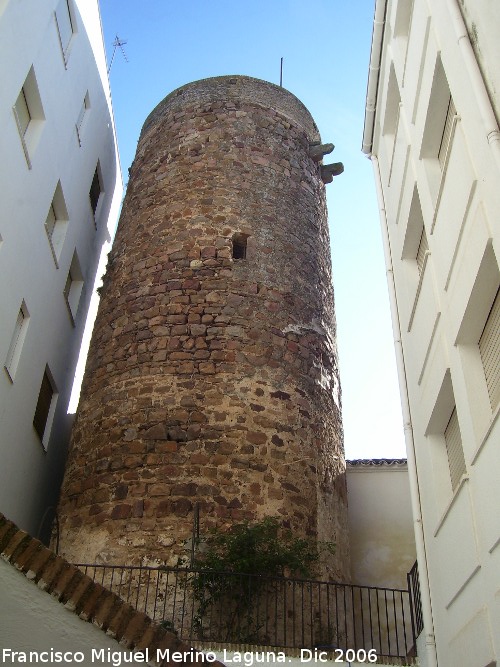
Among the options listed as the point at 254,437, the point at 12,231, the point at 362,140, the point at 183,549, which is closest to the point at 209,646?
the point at 183,549

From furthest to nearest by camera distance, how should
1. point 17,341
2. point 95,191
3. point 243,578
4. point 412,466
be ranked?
point 95,191
point 17,341
point 243,578
point 412,466

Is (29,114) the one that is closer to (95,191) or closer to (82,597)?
(95,191)

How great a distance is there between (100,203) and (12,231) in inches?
229

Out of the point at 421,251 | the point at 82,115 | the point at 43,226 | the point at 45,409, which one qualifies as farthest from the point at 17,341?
the point at 421,251

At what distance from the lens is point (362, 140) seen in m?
11.4

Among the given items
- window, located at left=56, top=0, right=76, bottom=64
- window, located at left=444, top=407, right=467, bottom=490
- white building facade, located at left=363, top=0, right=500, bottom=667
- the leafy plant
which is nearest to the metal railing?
the leafy plant

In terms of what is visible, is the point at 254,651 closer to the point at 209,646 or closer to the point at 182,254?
the point at 209,646

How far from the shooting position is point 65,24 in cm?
1145

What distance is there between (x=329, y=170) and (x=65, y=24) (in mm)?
6238

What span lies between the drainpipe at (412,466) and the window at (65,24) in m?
5.79

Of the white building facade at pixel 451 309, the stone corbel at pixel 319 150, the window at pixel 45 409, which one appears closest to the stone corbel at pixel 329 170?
the stone corbel at pixel 319 150

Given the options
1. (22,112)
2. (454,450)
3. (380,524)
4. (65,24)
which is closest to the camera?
(454,450)

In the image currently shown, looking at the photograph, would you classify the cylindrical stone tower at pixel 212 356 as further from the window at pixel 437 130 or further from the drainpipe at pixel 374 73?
the window at pixel 437 130

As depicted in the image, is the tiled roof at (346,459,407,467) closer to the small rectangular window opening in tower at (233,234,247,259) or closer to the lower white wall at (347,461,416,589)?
the lower white wall at (347,461,416,589)
